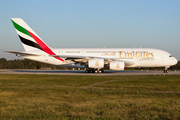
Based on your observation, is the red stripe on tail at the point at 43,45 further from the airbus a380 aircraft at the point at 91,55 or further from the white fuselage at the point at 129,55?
the white fuselage at the point at 129,55

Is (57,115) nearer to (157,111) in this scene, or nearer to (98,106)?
(98,106)

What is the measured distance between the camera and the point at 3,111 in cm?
808

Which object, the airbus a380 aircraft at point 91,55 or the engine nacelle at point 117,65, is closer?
the engine nacelle at point 117,65

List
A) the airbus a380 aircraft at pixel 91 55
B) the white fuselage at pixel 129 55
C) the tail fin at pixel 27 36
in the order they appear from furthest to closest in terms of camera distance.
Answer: the tail fin at pixel 27 36 < the white fuselage at pixel 129 55 < the airbus a380 aircraft at pixel 91 55

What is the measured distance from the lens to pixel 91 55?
36.7 m

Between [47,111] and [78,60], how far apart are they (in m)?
26.9

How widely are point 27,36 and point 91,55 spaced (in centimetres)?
1266

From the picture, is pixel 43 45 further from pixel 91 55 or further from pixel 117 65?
pixel 117 65

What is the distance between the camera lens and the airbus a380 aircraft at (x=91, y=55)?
3462 centimetres

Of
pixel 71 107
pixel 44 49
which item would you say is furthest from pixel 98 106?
pixel 44 49

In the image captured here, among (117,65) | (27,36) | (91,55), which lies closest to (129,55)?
(117,65)

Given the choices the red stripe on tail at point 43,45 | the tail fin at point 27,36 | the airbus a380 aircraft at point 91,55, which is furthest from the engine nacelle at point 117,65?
the tail fin at point 27,36

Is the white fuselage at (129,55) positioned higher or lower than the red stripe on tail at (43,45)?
lower

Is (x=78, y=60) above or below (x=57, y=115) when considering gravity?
above
